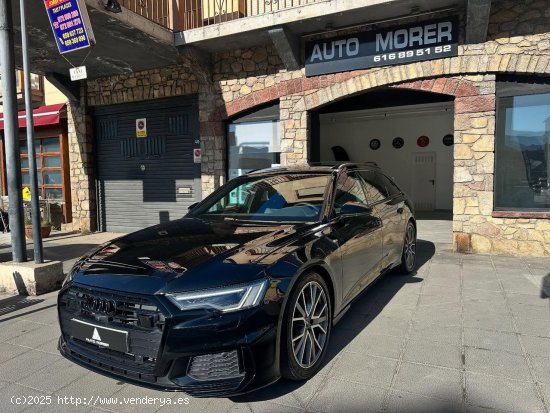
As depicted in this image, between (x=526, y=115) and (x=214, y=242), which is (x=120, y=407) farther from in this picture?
(x=526, y=115)

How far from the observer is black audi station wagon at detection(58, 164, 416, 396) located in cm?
231

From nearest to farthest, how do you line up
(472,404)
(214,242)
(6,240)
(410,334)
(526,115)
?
(472,404) < (214,242) < (410,334) < (526,115) < (6,240)

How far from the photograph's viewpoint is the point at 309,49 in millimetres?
7781

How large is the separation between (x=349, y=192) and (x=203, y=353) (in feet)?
7.35

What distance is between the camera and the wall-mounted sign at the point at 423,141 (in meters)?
14.0

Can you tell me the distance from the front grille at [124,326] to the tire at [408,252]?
12.4 ft

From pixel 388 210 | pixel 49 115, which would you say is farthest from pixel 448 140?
pixel 49 115

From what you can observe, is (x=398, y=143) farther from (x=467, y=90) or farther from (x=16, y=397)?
(x=16, y=397)

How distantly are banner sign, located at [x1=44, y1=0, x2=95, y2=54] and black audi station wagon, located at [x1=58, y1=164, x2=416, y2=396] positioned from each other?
3433mm

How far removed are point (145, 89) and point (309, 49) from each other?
13.3ft

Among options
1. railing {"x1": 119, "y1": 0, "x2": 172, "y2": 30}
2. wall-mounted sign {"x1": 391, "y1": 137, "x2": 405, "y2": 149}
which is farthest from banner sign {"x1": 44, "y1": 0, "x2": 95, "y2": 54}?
wall-mounted sign {"x1": 391, "y1": 137, "x2": 405, "y2": 149}

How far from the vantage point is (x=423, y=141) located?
14.1 m

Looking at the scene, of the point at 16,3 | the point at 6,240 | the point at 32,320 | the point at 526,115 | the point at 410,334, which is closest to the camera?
the point at 410,334

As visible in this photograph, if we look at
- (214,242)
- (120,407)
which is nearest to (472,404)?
(214,242)
